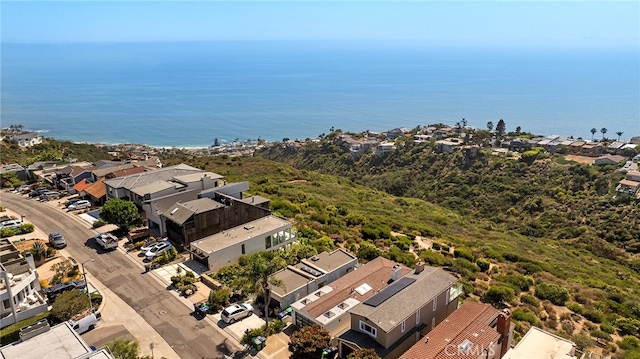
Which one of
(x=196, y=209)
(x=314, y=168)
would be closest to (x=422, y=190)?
(x=314, y=168)

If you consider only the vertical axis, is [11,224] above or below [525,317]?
above

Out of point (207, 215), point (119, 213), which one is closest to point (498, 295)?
point (207, 215)

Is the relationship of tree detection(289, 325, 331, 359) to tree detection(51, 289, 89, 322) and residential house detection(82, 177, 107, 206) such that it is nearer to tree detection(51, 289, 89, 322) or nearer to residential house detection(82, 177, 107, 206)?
tree detection(51, 289, 89, 322)

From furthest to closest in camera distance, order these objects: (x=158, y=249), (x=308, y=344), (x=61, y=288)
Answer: (x=158, y=249) < (x=61, y=288) < (x=308, y=344)

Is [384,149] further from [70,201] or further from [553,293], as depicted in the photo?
[553,293]

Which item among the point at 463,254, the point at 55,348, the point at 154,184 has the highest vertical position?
the point at 55,348

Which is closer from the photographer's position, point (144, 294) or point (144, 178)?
point (144, 294)

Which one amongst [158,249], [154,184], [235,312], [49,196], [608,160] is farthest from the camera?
[608,160]

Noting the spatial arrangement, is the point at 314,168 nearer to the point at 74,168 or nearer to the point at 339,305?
the point at 74,168
